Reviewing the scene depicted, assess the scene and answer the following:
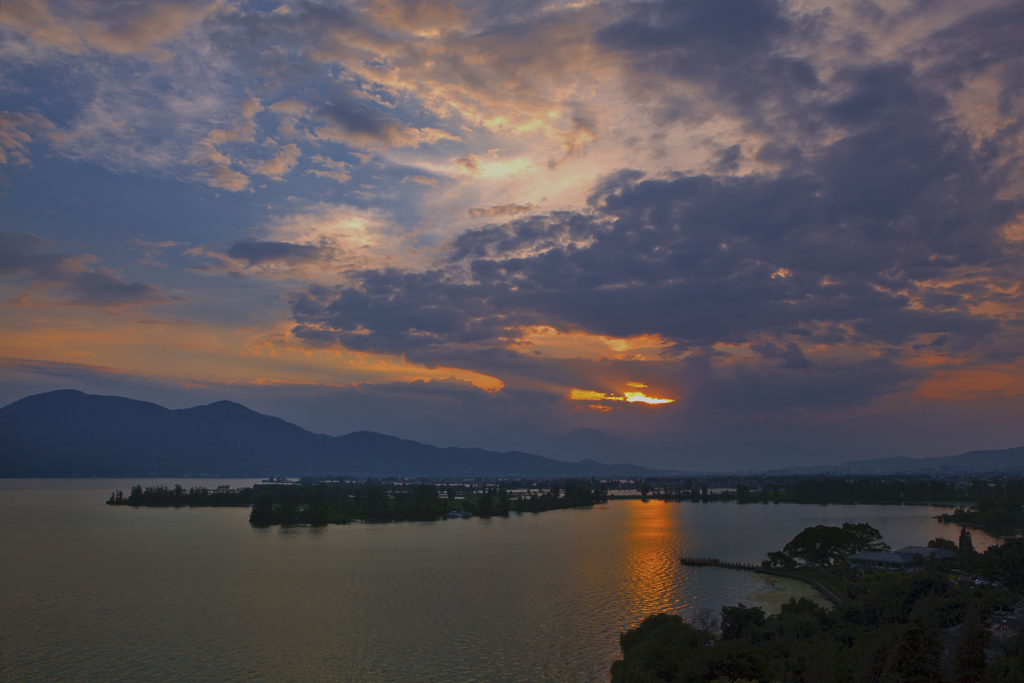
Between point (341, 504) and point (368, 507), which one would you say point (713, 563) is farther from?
point (341, 504)

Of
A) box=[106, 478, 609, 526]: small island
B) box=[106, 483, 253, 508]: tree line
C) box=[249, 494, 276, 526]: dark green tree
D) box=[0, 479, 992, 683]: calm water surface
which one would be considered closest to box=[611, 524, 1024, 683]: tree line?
box=[0, 479, 992, 683]: calm water surface

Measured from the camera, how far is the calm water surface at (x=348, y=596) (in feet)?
72.6

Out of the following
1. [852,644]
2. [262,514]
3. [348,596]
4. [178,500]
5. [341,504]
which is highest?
[852,644]

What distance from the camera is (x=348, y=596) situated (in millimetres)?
32125

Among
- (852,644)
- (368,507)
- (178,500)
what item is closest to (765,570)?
(852,644)

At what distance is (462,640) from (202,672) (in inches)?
359

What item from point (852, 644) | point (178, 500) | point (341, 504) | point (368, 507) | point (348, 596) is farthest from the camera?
point (178, 500)

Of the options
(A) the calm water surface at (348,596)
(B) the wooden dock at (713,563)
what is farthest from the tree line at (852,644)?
(B) the wooden dock at (713,563)

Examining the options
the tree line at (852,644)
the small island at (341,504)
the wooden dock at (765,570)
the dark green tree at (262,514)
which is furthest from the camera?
the small island at (341,504)

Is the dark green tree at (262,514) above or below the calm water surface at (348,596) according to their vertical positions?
above

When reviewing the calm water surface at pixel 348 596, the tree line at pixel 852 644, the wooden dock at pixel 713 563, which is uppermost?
the tree line at pixel 852 644

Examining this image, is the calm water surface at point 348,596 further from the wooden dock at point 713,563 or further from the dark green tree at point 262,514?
the dark green tree at point 262,514

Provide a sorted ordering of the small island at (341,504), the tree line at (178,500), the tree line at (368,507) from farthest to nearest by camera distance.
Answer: the tree line at (178,500)
the small island at (341,504)
the tree line at (368,507)

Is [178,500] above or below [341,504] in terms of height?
below
